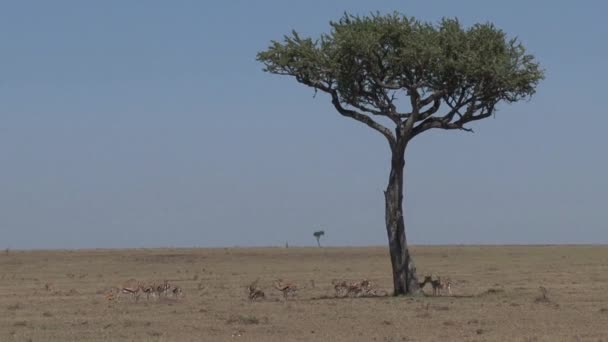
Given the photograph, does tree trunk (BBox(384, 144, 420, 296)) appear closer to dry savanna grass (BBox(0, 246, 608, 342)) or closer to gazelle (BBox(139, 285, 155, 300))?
dry savanna grass (BBox(0, 246, 608, 342))

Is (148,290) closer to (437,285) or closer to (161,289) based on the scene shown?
(161,289)

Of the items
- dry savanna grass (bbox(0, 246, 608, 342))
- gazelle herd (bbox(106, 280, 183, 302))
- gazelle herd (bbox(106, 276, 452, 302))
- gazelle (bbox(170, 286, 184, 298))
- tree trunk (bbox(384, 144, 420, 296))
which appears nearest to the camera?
dry savanna grass (bbox(0, 246, 608, 342))

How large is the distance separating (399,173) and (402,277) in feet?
10.3

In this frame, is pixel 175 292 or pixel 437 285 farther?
pixel 437 285

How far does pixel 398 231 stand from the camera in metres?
37.7

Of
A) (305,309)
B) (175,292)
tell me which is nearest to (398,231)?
(305,309)

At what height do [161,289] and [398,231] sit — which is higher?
[398,231]

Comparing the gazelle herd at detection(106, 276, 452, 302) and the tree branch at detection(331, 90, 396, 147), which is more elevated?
the tree branch at detection(331, 90, 396, 147)

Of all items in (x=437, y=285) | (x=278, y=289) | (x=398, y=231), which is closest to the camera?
(x=398, y=231)

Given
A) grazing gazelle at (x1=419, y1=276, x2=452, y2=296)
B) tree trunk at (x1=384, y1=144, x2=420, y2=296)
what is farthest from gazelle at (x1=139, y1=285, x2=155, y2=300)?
grazing gazelle at (x1=419, y1=276, x2=452, y2=296)

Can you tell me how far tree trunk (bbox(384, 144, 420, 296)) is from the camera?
3741 cm

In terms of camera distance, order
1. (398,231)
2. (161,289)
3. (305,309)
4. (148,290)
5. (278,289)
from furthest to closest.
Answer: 1. (278,289)
2. (398,231)
3. (161,289)
4. (148,290)
5. (305,309)

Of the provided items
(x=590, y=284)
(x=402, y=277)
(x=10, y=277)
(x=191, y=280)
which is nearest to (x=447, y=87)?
(x=402, y=277)

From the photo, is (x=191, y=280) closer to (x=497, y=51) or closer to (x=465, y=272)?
(x=465, y=272)
